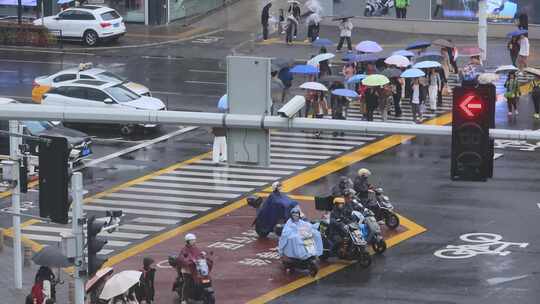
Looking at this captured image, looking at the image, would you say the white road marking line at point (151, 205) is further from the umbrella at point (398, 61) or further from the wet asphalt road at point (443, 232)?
the umbrella at point (398, 61)

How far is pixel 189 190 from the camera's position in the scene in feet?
104

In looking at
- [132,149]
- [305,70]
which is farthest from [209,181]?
[305,70]

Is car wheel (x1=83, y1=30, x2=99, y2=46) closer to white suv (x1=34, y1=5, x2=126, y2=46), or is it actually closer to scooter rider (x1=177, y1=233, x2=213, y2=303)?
white suv (x1=34, y1=5, x2=126, y2=46)

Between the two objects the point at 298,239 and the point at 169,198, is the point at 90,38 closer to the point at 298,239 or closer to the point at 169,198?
the point at 169,198

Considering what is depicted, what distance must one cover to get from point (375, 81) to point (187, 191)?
24.7 feet

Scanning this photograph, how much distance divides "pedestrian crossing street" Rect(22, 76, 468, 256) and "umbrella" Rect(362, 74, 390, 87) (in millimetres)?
1512

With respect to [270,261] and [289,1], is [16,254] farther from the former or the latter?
[289,1]

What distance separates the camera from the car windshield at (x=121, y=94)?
3862 cm

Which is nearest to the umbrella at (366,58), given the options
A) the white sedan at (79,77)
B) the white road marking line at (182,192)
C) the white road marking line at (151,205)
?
the white sedan at (79,77)

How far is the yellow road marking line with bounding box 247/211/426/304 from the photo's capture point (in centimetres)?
2389

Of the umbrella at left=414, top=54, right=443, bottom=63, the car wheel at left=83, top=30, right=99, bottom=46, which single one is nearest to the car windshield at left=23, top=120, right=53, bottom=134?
the umbrella at left=414, top=54, right=443, bottom=63

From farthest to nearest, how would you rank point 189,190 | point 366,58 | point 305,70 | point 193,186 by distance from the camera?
point 366,58, point 305,70, point 193,186, point 189,190

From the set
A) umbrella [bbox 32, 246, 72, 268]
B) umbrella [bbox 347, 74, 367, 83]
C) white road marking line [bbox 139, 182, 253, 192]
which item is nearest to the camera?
umbrella [bbox 32, 246, 72, 268]

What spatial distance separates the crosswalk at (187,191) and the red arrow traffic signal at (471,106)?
13.6 metres
